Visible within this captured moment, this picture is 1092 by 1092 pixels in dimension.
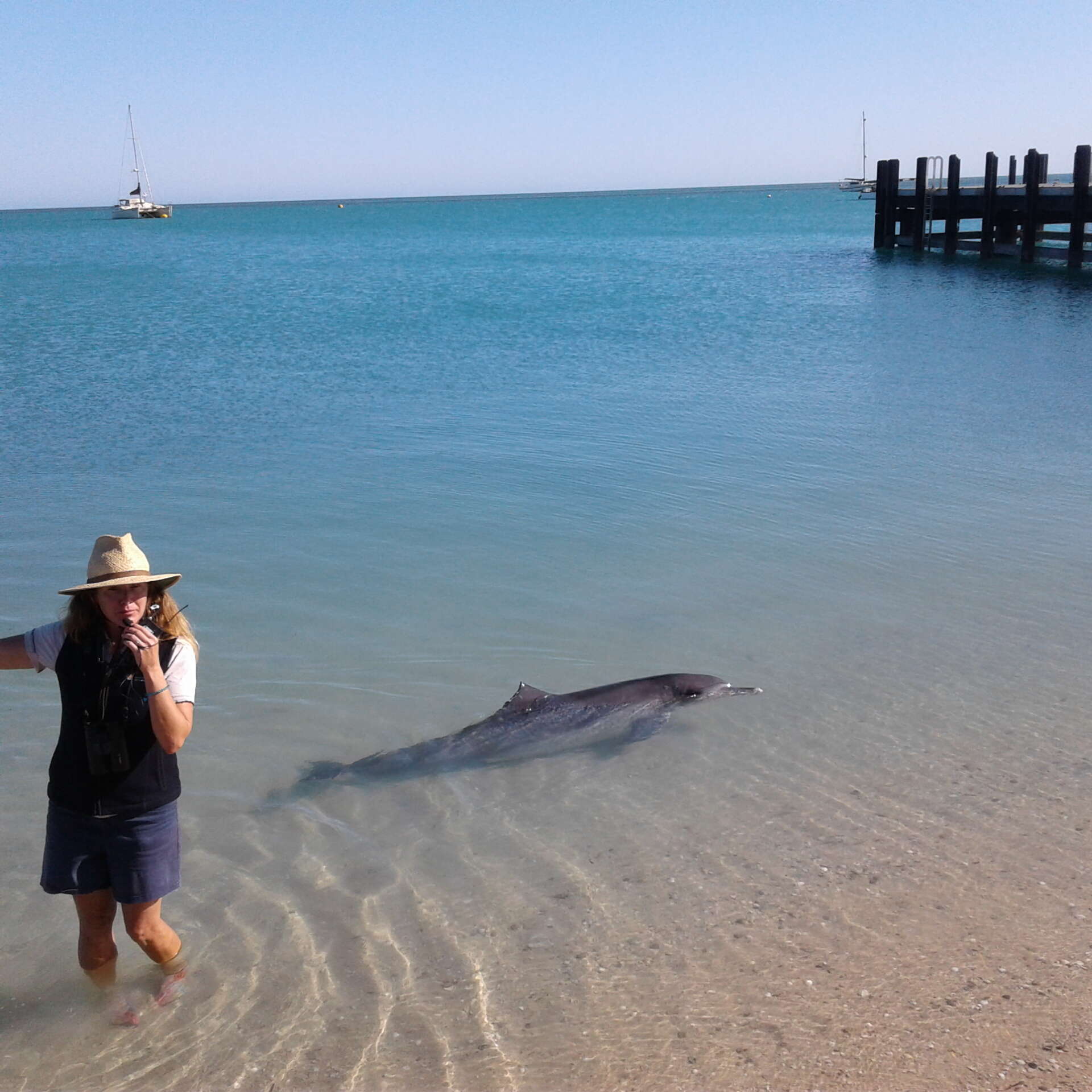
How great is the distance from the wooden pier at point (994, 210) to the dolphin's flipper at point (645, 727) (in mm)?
35233

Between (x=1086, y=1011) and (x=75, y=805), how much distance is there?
3.77 meters

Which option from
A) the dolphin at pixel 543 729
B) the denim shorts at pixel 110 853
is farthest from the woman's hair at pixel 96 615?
the dolphin at pixel 543 729

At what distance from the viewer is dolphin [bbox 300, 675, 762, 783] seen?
249 inches

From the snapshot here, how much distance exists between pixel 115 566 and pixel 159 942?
1.60 metres

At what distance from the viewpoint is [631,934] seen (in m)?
4.70

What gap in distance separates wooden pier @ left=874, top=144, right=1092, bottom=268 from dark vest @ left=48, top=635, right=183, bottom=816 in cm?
3848

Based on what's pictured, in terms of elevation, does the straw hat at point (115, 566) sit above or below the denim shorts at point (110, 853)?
above

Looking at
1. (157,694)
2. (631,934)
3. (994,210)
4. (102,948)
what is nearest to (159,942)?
(102,948)

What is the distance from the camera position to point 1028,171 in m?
37.8

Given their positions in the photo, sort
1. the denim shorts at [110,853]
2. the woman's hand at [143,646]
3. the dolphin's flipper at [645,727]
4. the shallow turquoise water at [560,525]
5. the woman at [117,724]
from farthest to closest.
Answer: the shallow turquoise water at [560,525], the dolphin's flipper at [645,727], the denim shorts at [110,853], the woman at [117,724], the woman's hand at [143,646]

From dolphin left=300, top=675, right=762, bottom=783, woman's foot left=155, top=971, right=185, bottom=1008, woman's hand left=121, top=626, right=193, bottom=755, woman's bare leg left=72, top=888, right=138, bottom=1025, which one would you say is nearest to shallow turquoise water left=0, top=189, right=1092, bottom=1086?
dolphin left=300, top=675, right=762, bottom=783

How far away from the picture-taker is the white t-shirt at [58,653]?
12.1 ft

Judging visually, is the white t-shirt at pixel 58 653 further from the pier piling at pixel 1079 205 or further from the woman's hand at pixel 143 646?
the pier piling at pixel 1079 205

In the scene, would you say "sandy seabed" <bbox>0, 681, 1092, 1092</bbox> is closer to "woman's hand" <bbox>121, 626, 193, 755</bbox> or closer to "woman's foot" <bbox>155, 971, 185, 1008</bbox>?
"woman's foot" <bbox>155, 971, 185, 1008</bbox>
